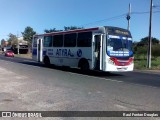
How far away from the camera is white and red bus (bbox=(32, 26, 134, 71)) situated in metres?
20.7

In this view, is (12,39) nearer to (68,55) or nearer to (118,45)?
(68,55)

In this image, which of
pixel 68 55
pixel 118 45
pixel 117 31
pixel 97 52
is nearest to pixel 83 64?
pixel 97 52

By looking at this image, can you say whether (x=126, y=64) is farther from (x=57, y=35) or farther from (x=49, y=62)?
(x=49, y=62)

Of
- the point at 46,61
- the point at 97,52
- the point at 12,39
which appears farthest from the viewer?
the point at 12,39

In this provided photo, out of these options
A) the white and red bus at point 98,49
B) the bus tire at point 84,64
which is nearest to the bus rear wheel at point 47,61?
the white and red bus at point 98,49

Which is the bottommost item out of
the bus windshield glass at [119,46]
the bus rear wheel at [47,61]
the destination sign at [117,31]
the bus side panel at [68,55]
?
the bus rear wheel at [47,61]

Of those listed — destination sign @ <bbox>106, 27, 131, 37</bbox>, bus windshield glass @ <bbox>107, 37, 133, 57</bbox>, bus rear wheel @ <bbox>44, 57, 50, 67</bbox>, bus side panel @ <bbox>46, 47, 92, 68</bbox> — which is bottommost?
bus rear wheel @ <bbox>44, 57, 50, 67</bbox>

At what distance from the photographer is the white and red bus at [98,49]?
20719 mm

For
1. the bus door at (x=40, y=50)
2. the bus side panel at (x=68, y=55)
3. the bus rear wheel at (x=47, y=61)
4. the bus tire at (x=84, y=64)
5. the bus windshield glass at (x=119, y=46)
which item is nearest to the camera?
the bus windshield glass at (x=119, y=46)

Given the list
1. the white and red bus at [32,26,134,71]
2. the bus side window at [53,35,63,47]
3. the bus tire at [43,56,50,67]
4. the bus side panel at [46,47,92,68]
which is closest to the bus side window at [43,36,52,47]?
the bus side panel at [46,47,92,68]

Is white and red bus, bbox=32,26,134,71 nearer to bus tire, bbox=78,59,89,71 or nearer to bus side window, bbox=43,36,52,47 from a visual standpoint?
bus tire, bbox=78,59,89,71

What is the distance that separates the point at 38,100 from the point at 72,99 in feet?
3.71

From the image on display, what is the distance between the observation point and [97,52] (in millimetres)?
21422

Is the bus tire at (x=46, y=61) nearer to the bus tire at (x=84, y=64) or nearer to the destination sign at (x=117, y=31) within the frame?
the bus tire at (x=84, y=64)
